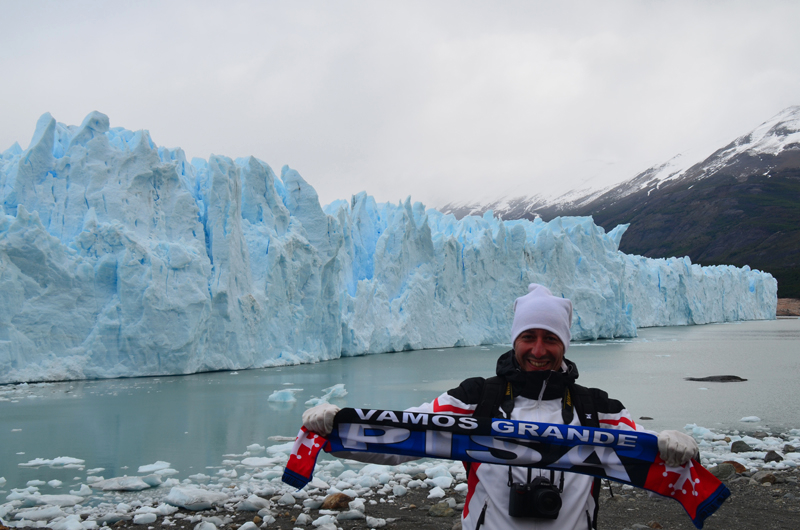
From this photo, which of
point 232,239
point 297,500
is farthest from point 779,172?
point 297,500

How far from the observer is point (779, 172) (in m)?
87.1

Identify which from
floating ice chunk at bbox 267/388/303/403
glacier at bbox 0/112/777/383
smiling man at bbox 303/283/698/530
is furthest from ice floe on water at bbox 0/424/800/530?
glacier at bbox 0/112/777/383

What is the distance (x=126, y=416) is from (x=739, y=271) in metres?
41.0

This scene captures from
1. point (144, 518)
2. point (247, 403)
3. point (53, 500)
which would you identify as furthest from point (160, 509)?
point (247, 403)

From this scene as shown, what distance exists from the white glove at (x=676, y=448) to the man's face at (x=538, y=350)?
34cm

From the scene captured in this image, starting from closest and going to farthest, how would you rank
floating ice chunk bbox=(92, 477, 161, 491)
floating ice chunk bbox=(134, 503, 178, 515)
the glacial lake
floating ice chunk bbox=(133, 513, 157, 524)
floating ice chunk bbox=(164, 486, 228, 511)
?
floating ice chunk bbox=(133, 513, 157, 524), floating ice chunk bbox=(134, 503, 178, 515), floating ice chunk bbox=(164, 486, 228, 511), floating ice chunk bbox=(92, 477, 161, 491), the glacial lake

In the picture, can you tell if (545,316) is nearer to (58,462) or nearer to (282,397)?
(58,462)

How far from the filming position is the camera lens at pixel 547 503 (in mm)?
1624

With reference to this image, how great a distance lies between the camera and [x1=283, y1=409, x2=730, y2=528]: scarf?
5.65ft

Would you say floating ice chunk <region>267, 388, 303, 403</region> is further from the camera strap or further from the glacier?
the camera strap

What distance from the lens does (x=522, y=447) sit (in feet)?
5.75

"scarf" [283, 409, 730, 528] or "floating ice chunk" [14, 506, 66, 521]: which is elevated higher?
"scarf" [283, 409, 730, 528]

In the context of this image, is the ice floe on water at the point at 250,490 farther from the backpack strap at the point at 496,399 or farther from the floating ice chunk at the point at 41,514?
the backpack strap at the point at 496,399

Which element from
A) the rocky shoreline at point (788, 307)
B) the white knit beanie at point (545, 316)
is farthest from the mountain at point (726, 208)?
the white knit beanie at point (545, 316)
